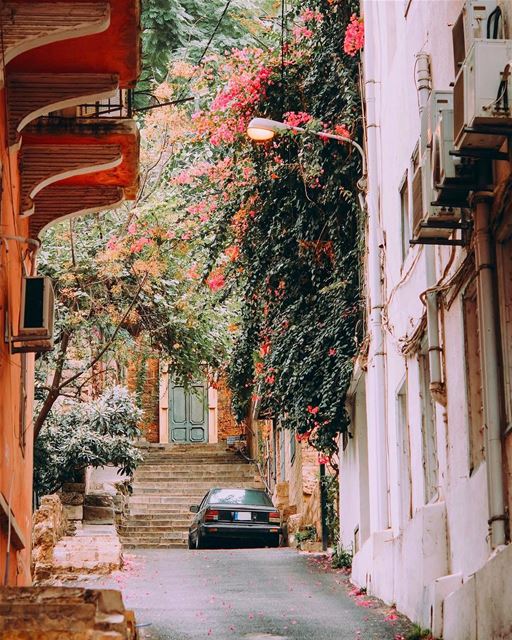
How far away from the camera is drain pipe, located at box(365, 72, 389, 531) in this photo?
50.5 ft

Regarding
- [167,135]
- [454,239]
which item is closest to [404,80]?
[454,239]

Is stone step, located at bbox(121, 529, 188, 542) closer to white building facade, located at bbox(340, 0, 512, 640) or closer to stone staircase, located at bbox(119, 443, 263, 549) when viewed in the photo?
stone staircase, located at bbox(119, 443, 263, 549)

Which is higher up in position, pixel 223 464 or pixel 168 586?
pixel 223 464

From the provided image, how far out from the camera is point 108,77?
10492 millimetres

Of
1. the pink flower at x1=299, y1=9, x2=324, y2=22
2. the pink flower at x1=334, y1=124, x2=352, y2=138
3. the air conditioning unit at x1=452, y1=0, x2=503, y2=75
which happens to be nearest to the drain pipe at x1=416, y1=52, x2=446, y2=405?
the air conditioning unit at x1=452, y1=0, x2=503, y2=75

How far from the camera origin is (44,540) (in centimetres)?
1805

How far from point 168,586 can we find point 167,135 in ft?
28.0

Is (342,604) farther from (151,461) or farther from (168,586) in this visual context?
(151,461)

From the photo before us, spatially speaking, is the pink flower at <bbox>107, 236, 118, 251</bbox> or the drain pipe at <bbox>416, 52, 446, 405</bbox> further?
the pink flower at <bbox>107, 236, 118, 251</bbox>

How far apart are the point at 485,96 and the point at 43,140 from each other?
490 cm

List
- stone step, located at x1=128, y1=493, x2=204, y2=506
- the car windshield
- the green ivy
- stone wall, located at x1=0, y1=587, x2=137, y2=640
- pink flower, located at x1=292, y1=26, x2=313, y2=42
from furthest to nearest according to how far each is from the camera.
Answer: stone step, located at x1=128, y1=493, x2=204, y2=506, the car windshield, pink flower, located at x1=292, y1=26, x2=313, y2=42, the green ivy, stone wall, located at x1=0, y1=587, x2=137, y2=640

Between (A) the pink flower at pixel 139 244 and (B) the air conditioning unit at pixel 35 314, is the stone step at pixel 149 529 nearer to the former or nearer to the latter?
(A) the pink flower at pixel 139 244

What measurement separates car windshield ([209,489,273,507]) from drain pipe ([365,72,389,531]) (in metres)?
9.01

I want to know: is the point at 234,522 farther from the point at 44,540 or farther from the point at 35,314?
the point at 35,314
